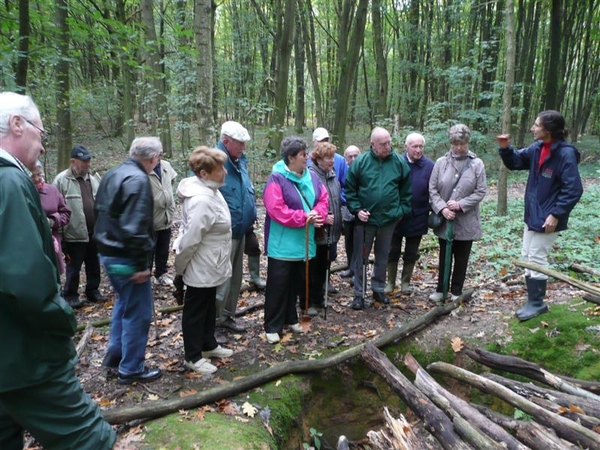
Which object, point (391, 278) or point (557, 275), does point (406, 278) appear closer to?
point (391, 278)

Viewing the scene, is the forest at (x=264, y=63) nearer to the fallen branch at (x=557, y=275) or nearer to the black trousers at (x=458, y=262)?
the black trousers at (x=458, y=262)

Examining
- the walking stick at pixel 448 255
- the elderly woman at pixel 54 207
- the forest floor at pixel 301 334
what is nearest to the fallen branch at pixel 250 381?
A: the forest floor at pixel 301 334

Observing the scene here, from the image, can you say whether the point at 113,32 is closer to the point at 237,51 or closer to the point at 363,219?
the point at 363,219

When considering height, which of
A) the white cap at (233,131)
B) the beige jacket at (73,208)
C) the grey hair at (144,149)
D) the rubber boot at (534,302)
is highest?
the white cap at (233,131)

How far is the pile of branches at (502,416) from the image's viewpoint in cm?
293

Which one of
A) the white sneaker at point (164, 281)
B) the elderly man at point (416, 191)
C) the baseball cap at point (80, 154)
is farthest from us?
the white sneaker at point (164, 281)

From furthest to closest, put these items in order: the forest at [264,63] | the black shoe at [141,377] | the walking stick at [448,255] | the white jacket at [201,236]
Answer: the forest at [264,63] → the walking stick at [448,255] → the black shoe at [141,377] → the white jacket at [201,236]

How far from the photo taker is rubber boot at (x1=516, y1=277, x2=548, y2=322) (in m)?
4.98

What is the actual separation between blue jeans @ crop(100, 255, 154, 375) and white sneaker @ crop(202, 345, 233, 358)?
2.38 feet

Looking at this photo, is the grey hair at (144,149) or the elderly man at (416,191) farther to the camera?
the elderly man at (416,191)

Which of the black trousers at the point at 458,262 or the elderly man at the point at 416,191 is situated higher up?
the elderly man at the point at 416,191

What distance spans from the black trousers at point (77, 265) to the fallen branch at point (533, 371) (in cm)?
524

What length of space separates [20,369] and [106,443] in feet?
2.53

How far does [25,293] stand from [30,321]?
176mm
